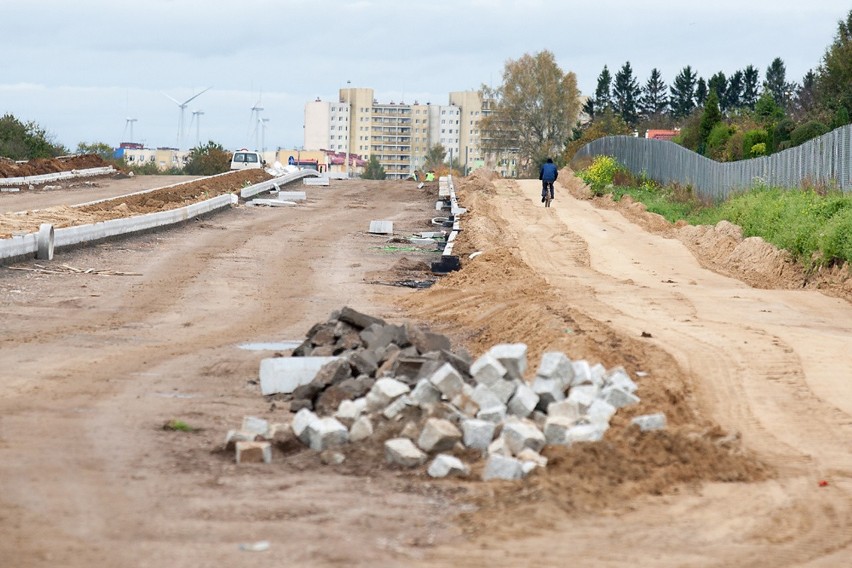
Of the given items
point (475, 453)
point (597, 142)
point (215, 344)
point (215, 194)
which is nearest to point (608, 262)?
point (215, 344)

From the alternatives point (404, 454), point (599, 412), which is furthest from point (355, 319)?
point (404, 454)

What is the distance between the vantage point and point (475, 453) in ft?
26.8

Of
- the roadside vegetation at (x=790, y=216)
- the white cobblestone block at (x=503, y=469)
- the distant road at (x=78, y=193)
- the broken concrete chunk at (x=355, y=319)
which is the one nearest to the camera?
the white cobblestone block at (x=503, y=469)

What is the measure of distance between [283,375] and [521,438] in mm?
3092

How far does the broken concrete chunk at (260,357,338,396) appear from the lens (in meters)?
10.6

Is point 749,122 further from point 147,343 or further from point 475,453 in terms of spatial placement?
point 475,453

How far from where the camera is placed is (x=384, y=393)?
29.0 feet

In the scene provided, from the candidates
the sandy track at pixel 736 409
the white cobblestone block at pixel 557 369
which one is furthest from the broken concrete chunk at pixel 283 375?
the sandy track at pixel 736 409

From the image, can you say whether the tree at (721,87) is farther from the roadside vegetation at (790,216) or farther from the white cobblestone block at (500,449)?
the white cobblestone block at (500,449)

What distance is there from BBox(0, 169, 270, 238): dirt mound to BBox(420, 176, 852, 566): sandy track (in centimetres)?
1135

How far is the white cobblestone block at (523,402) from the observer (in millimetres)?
8547

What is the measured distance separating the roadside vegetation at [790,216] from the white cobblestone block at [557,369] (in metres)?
12.4

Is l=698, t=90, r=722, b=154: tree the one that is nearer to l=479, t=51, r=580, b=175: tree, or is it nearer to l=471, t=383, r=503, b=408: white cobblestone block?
l=471, t=383, r=503, b=408: white cobblestone block

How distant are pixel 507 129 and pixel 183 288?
94287mm
